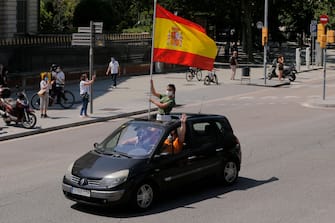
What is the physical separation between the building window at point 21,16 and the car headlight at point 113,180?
1456 inches

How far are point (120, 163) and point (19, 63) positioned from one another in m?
22.2

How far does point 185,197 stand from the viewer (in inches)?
459

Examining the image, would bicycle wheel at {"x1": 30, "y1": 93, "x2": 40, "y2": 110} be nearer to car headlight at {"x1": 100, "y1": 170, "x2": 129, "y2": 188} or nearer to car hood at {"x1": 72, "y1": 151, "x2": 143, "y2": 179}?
car hood at {"x1": 72, "y1": 151, "x2": 143, "y2": 179}

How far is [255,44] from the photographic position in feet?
230

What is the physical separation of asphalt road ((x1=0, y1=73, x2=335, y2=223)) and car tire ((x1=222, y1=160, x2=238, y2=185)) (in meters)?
0.20

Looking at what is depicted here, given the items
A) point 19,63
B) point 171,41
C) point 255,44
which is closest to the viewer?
point 171,41

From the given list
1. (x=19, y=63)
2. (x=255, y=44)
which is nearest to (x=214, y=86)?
(x=19, y=63)

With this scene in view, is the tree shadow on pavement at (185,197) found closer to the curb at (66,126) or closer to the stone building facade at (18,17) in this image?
the curb at (66,126)

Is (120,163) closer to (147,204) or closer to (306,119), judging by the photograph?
(147,204)

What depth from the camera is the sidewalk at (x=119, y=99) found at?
848 inches

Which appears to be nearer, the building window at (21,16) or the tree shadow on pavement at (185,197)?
the tree shadow on pavement at (185,197)

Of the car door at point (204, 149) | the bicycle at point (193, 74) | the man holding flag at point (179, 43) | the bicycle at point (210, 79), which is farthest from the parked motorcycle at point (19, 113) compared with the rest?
the bicycle at point (193, 74)

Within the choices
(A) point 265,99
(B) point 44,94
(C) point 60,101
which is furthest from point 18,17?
(B) point 44,94

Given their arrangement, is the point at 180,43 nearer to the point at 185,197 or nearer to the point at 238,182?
the point at 238,182
